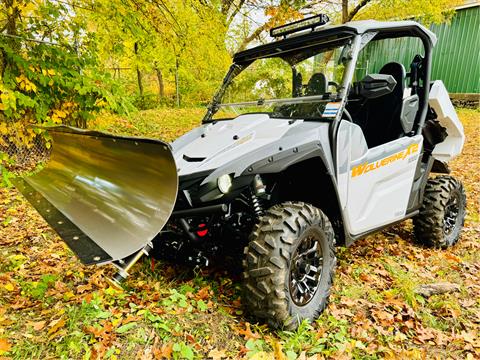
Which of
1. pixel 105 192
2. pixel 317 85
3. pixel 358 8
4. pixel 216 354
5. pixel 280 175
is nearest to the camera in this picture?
pixel 216 354

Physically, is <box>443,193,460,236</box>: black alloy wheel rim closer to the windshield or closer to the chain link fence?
the windshield

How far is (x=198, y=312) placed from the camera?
2.62 m

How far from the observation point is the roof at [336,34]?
299 cm

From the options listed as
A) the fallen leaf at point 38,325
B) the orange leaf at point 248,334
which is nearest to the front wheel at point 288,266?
the orange leaf at point 248,334

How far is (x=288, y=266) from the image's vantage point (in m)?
2.34

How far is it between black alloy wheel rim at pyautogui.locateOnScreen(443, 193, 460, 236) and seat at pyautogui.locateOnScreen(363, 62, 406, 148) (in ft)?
3.86

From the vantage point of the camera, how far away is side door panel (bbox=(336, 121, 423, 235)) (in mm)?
2846

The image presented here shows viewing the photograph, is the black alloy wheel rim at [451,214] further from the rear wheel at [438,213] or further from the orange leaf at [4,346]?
the orange leaf at [4,346]

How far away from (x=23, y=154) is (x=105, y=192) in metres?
4.04

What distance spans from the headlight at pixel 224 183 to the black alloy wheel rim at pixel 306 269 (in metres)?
0.63

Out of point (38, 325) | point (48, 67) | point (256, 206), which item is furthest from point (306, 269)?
point (48, 67)

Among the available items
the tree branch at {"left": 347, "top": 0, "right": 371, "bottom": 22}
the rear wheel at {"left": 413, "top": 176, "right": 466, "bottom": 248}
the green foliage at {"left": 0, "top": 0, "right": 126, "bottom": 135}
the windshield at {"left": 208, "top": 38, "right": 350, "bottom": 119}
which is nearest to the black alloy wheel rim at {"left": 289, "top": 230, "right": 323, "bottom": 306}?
the windshield at {"left": 208, "top": 38, "right": 350, "bottom": 119}

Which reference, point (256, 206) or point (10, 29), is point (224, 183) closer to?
point (256, 206)

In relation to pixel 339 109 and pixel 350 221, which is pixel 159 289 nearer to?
pixel 350 221
